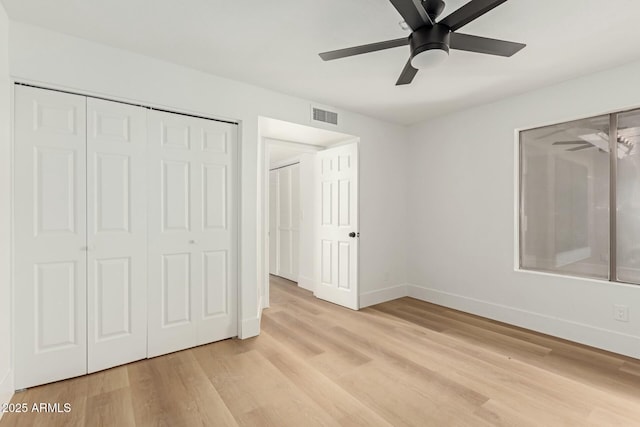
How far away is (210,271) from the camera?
9.70 feet

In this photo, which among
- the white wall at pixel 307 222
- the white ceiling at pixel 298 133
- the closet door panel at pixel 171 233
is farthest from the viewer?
the white wall at pixel 307 222

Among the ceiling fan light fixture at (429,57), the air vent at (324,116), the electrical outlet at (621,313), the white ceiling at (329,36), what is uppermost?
the white ceiling at (329,36)

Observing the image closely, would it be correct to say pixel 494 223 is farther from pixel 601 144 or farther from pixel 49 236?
pixel 49 236

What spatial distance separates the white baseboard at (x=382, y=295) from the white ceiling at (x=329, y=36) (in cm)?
264

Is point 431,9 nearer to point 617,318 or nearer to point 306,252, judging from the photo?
→ point 617,318

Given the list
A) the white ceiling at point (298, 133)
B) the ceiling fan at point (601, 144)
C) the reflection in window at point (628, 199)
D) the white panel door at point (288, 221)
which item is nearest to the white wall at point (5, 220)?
the white ceiling at point (298, 133)

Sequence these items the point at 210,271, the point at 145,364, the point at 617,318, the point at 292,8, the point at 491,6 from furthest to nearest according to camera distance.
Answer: the point at 210,271 → the point at 617,318 → the point at 145,364 → the point at 292,8 → the point at 491,6

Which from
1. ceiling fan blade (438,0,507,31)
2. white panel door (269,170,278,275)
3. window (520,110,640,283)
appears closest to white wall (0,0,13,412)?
ceiling fan blade (438,0,507,31)

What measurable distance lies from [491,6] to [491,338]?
291 centimetres

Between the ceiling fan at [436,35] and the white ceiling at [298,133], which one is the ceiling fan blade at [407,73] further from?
the white ceiling at [298,133]

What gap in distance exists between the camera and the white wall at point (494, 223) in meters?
2.84

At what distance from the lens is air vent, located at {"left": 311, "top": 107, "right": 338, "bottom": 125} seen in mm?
3595

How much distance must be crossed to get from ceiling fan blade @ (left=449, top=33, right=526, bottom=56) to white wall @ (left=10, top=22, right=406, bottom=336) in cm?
192

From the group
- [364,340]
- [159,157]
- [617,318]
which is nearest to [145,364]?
[159,157]
